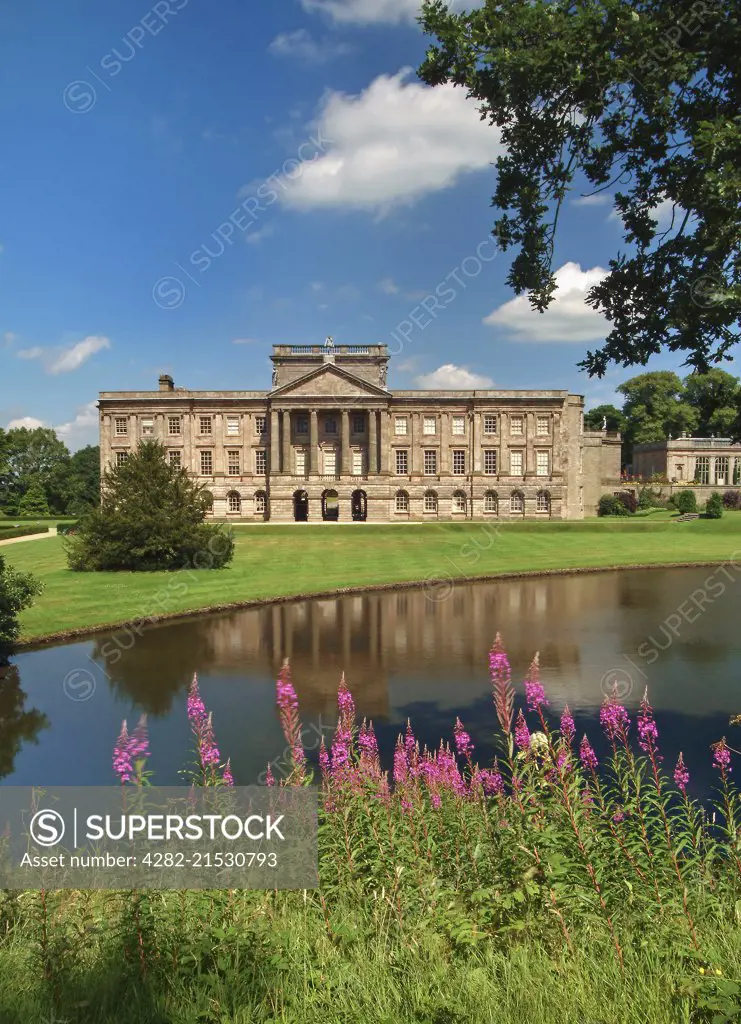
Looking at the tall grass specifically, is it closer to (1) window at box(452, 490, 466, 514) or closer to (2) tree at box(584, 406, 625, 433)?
(1) window at box(452, 490, 466, 514)

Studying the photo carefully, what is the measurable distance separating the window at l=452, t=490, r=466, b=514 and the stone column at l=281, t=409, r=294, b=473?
16586mm

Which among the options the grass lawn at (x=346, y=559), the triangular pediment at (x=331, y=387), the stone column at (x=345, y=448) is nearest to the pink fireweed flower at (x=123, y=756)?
the grass lawn at (x=346, y=559)

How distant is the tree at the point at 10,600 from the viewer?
1505 cm

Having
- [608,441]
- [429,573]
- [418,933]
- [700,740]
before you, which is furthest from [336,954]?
[608,441]

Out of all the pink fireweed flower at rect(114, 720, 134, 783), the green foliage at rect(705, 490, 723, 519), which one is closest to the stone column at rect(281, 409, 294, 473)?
the green foliage at rect(705, 490, 723, 519)

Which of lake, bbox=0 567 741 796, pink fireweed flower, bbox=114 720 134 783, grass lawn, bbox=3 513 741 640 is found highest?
pink fireweed flower, bbox=114 720 134 783

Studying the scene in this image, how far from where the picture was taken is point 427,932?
395 centimetres

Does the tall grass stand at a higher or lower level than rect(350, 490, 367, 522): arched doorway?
lower

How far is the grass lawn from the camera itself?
2195cm

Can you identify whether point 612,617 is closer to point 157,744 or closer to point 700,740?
point 700,740

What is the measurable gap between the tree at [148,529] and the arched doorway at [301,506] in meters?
30.2

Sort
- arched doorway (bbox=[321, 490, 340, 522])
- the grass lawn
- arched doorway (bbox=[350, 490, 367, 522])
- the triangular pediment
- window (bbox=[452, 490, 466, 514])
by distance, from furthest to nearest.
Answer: window (bbox=[452, 490, 466, 514]) < arched doorway (bbox=[350, 490, 367, 522]) < arched doorway (bbox=[321, 490, 340, 522]) < the triangular pediment < the grass lawn

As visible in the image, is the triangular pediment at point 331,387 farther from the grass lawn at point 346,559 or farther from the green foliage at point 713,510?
the green foliage at point 713,510

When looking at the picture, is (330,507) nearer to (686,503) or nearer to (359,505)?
(359,505)
